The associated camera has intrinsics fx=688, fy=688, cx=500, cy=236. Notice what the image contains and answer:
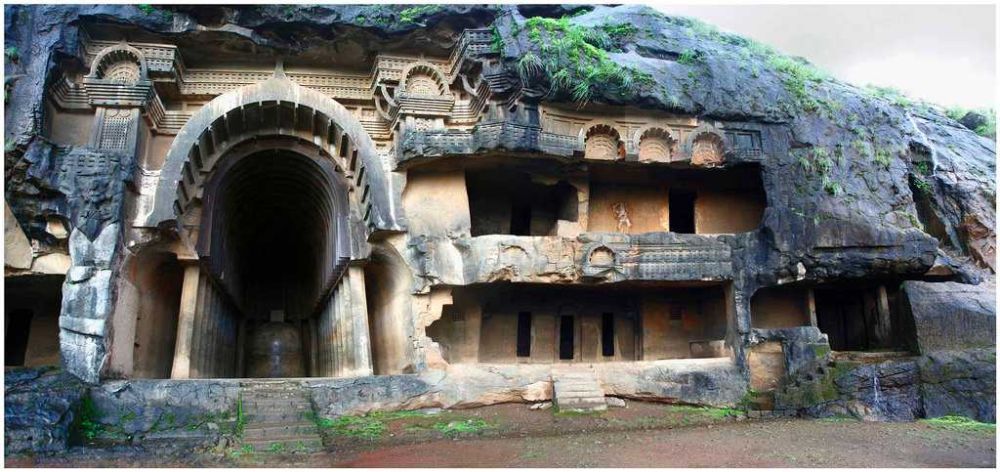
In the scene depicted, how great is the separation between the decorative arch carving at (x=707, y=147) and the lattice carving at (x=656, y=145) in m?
0.58

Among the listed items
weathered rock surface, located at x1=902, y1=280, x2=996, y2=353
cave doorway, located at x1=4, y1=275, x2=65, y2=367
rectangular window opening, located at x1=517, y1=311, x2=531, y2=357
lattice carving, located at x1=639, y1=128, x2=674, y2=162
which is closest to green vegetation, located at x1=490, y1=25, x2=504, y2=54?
lattice carving, located at x1=639, y1=128, x2=674, y2=162

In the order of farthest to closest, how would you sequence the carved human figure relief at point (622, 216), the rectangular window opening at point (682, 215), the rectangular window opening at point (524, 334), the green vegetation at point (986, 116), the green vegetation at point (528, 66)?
the green vegetation at point (986, 116)
the rectangular window opening at point (682, 215)
the rectangular window opening at point (524, 334)
the carved human figure relief at point (622, 216)
the green vegetation at point (528, 66)

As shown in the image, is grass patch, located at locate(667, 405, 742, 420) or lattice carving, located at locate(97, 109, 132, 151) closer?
grass patch, located at locate(667, 405, 742, 420)

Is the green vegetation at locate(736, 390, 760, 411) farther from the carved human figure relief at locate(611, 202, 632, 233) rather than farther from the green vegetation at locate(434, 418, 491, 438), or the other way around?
the green vegetation at locate(434, 418, 491, 438)

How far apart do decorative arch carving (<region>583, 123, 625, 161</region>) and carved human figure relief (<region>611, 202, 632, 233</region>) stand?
1.78m

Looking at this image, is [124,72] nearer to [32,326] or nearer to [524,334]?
[32,326]

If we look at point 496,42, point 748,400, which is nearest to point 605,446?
point 748,400

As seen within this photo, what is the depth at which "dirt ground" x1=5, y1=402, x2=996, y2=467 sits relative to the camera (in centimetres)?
1019

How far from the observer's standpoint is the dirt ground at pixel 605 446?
401 inches

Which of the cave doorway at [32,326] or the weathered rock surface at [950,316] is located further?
the cave doorway at [32,326]

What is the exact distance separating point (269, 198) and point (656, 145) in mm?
11417

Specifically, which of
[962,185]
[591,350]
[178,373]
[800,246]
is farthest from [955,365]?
[178,373]

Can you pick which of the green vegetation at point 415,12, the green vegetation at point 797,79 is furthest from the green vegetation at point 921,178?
the green vegetation at point 415,12

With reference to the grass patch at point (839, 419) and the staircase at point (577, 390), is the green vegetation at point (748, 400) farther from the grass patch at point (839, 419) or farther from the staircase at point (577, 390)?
the staircase at point (577, 390)
